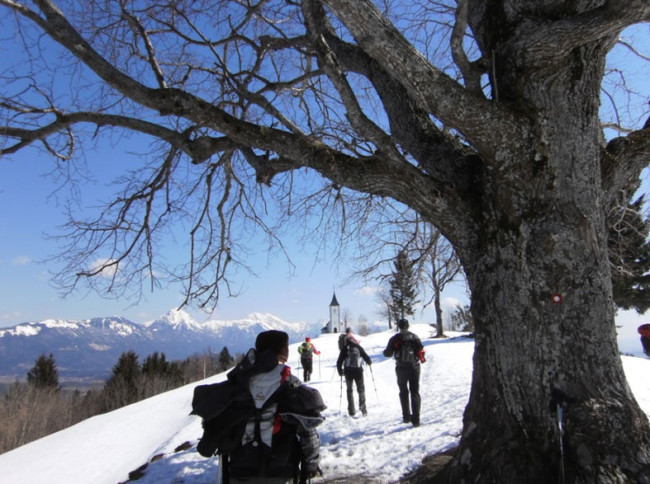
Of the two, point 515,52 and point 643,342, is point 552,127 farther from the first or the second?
point 643,342

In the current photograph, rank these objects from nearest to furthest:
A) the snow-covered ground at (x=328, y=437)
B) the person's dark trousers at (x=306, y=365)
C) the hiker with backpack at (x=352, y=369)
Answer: the snow-covered ground at (x=328, y=437) → the hiker with backpack at (x=352, y=369) → the person's dark trousers at (x=306, y=365)

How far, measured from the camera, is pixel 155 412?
2675 centimetres

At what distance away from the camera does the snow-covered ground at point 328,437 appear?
584 centimetres

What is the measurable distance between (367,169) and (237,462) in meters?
2.85

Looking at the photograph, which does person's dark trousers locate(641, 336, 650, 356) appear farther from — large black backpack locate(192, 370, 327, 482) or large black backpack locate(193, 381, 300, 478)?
large black backpack locate(193, 381, 300, 478)

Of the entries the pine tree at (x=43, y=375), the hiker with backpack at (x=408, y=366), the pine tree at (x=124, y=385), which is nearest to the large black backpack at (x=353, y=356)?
the hiker with backpack at (x=408, y=366)

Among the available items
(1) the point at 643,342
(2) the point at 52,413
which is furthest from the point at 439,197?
(2) the point at 52,413

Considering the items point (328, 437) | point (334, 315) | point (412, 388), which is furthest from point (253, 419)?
point (334, 315)

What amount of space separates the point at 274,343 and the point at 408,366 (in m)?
4.91

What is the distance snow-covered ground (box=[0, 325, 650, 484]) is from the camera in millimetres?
5836

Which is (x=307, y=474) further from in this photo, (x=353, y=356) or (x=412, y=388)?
(x=353, y=356)

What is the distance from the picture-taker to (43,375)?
49.7 m

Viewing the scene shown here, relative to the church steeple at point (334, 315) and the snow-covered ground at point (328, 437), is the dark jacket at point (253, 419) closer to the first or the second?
the snow-covered ground at point (328, 437)

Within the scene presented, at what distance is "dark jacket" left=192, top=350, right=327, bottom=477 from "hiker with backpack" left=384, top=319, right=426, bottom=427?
4.76 metres
